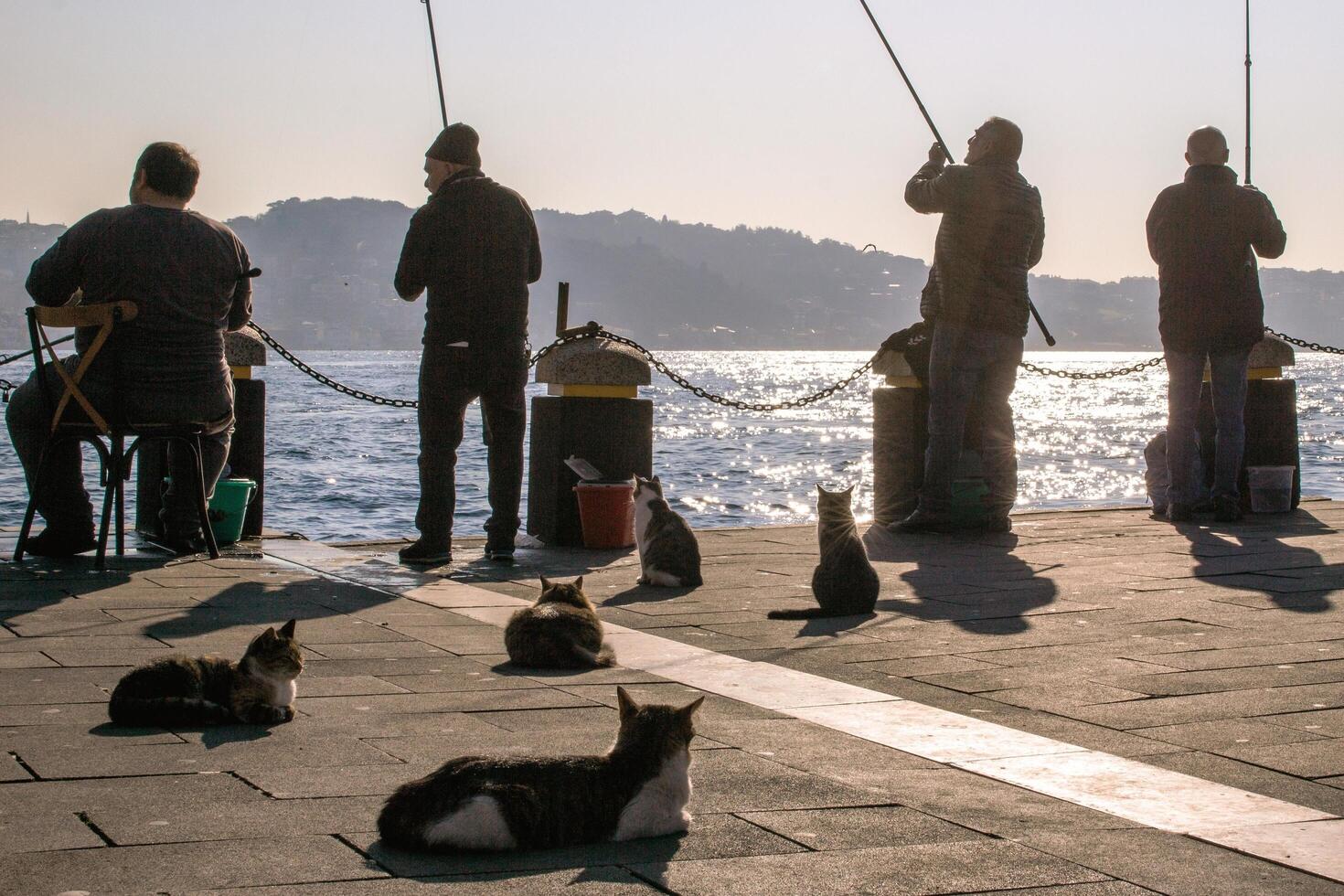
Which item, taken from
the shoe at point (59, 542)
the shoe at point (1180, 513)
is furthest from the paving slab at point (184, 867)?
the shoe at point (1180, 513)

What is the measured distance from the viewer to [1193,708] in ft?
13.9

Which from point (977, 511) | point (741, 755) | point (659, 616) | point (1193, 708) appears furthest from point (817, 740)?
point (977, 511)

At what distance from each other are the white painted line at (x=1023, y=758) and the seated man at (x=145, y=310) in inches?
98.5

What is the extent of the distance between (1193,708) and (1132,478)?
32897 millimetres

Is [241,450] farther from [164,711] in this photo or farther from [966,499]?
[164,711]

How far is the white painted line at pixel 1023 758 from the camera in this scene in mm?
3096

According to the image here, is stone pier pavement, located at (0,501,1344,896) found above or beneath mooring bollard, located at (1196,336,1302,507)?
beneath

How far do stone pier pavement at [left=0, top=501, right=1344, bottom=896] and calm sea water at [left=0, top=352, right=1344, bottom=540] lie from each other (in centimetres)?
1223

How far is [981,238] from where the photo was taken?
27.5 ft

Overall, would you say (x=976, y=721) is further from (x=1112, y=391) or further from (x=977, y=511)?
(x=1112, y=391)

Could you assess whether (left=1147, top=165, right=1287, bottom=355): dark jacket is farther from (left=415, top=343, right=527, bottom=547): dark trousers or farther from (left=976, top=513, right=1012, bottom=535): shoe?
(left=415, top=343, right=527, bottom=547): dark trousers

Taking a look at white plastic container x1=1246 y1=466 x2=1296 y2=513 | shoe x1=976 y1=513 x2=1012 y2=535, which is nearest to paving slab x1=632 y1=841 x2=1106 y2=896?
shoe x1=976 y1=513 x2=1012 y2=535

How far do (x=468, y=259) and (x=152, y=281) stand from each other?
1.37m

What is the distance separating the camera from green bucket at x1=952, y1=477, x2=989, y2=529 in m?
8.62
